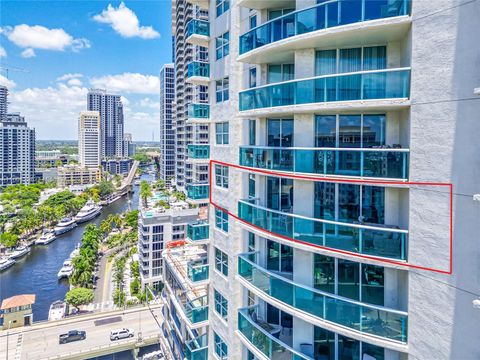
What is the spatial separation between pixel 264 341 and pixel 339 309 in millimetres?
3256

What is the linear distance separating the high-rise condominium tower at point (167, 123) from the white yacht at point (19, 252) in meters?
54.7

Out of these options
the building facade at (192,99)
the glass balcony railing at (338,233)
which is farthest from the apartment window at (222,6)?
the glass balcony railing at (338,233)

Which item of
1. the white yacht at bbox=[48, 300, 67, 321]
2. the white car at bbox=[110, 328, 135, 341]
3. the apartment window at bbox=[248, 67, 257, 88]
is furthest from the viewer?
the white yacht at bbox=[48, 300, 67, 321]

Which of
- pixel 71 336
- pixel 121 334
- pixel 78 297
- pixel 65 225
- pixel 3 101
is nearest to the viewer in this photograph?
pixel 71 336

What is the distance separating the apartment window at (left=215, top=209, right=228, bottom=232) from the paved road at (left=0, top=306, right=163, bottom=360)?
2780cm

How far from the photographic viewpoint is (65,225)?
91812 mm

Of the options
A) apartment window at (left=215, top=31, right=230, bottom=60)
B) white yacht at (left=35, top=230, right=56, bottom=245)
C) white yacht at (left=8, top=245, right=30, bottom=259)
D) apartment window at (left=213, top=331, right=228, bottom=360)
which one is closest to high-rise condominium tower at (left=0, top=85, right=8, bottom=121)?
white yacht at (left=35, top=230, right=56, bottom=245)

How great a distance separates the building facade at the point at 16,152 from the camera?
130000 millimetres

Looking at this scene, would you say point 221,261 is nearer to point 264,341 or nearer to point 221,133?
point 264,341

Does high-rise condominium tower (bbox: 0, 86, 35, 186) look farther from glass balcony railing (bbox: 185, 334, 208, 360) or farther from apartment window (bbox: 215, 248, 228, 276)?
apartment window (bbox: 215, 248, 228, 276)

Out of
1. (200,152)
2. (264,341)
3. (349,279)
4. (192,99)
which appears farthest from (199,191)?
(192,99)

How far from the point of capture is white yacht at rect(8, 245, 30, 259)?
229 ft

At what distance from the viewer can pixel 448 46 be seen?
22.9 feet

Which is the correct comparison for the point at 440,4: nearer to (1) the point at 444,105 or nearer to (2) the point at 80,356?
(1) the point at 444,105
